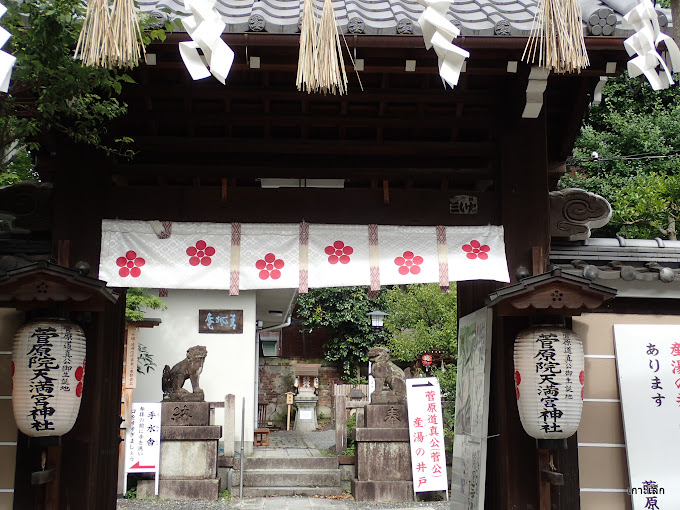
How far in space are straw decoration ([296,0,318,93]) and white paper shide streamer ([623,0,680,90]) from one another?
7.18ft

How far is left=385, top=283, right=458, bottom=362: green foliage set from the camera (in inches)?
719

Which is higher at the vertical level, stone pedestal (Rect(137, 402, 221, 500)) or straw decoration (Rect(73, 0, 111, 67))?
straw decoration (Rect(73, 0, 111, 67))

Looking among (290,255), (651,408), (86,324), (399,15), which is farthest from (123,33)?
(651,408)

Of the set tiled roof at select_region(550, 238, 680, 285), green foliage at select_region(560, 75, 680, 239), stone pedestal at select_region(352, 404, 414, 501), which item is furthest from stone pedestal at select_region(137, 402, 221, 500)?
green foliage at select_region(560, 75, 680, 239)

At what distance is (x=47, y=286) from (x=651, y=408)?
17.1 ft

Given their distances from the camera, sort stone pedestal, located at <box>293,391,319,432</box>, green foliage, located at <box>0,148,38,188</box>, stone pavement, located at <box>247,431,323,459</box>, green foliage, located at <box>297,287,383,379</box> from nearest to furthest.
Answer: green foliage, located at <box>0,148,38,188</box>, stone pavement, located at <box>247,431,323,459</box>, stone pedestal, located at <box>293,391,319,432</box>, green foliage, located at <box>297,287,383,379</box>

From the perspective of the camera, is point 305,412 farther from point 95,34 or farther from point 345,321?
point 95,34

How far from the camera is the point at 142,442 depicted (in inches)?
525

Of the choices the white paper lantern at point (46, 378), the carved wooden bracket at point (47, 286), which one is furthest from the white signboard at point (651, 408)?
the white paper lantern at point (46, 378)

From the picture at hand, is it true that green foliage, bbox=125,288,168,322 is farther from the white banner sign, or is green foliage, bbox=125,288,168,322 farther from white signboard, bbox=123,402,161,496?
the white banner sign

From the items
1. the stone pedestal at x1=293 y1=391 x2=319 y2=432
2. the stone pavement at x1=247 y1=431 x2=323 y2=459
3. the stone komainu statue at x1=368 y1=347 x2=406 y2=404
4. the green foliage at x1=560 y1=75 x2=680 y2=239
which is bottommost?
the stone pavement at x1=247 y1=431 x2=323 y2=459

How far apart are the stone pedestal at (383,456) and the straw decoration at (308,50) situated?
9.81 m

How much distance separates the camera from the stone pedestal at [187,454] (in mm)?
13453

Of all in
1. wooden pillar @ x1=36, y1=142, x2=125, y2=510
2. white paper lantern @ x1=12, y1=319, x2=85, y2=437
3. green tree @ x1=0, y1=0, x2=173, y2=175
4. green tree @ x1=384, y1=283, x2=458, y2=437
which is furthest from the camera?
green tree @ x1=384, y1=283, x2=458, y2=437
